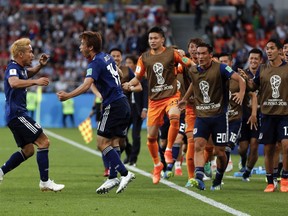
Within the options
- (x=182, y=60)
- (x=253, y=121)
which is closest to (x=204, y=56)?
(x=182, y=60)

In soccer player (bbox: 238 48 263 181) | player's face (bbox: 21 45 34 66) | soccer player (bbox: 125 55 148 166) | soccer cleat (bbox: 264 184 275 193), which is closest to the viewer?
player's face (bbox: 21 45 34 66)

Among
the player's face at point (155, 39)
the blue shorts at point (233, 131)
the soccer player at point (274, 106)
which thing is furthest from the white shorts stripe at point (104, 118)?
the soccer player at point (274, 106)

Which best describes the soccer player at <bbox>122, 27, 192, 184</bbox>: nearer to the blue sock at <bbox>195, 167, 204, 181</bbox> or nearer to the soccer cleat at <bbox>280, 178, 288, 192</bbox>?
the blue sock at <bbox>195, 167, 204, 181</bbox>

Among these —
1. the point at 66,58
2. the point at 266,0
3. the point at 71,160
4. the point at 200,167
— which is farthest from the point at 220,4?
the point at 200,167

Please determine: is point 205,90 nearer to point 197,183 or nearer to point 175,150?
point 197,183

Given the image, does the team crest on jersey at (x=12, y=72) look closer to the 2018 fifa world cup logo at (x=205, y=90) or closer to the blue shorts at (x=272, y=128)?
the 2018 fifa world cup logo at (x=205, y=90)

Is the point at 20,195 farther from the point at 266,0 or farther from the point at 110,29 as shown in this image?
the point at 266,0

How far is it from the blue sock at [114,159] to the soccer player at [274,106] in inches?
87.3

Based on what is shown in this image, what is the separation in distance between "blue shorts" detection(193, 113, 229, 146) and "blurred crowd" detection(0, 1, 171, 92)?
78.9 ft

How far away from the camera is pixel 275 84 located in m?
14.1

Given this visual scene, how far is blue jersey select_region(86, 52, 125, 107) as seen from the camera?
12914mm

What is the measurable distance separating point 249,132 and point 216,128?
3.25 metres

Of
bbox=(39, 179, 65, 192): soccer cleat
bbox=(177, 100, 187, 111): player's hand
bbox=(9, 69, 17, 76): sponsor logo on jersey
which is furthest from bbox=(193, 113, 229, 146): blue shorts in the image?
bbox=(9, 69, 17, 76): sponsor logo on jersey

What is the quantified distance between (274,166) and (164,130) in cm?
284
